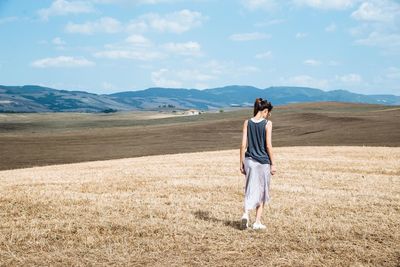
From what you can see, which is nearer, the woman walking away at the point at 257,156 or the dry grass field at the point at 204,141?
the woman walking away at the point at 257,156

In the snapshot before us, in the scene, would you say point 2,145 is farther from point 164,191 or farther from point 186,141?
point 164,191

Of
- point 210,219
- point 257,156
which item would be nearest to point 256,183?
point 257,156

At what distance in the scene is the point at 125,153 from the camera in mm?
54312

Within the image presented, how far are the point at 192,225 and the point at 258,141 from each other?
8.18 feet

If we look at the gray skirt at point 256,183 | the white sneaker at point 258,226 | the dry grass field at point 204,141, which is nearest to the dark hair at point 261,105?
the gray skirt at point 256,183

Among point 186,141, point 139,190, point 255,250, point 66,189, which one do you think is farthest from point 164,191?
point 186,141

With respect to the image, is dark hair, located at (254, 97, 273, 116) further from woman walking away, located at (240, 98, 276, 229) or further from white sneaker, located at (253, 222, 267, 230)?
white sneaker, located at (253, 222, 267, 230)

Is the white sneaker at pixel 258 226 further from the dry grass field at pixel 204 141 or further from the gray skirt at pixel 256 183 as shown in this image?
the dry grass field at pixel 204 141

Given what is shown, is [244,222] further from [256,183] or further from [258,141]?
[258,141]

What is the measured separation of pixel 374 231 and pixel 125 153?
44914 mm

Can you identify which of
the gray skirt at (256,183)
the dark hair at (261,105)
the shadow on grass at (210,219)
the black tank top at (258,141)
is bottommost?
the shadow on grass at (210,219)

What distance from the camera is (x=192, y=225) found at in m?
11.5

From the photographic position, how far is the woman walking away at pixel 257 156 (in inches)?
438

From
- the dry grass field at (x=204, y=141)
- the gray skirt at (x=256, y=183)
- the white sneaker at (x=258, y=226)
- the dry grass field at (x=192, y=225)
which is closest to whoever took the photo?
the dry grass field at (x=192, y=225)
